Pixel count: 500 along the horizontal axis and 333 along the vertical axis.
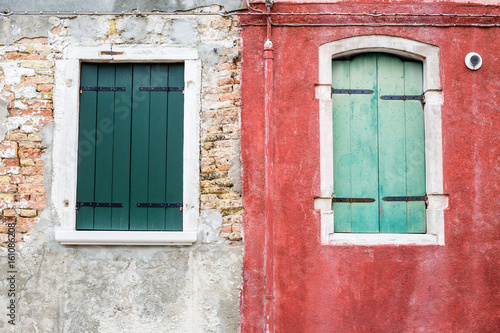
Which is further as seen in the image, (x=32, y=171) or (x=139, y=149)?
(x=139, y=149)

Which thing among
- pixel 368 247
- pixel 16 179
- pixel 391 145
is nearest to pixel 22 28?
pixel 16 179

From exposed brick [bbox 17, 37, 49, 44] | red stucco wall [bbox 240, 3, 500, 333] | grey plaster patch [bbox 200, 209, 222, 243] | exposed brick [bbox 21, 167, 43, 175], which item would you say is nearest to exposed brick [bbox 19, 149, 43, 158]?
exposed brick [bbox 21, 167, 43, 175]

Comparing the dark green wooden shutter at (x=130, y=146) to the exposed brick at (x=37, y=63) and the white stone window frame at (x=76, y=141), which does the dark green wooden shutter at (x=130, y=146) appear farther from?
the exposed brick at (x=37, y=63)

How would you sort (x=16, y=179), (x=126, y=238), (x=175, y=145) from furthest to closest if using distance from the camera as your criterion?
1. (x=175, y=145)
2. (x=16, y=179)
3. (x=126, y=238)

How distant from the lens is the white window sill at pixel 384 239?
377 cm

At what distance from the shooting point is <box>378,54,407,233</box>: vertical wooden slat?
12.8 ft

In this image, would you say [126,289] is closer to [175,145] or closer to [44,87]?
[175,145]

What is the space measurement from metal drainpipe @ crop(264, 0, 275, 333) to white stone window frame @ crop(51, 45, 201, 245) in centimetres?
65

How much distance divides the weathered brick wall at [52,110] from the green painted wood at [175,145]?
0.23 metres

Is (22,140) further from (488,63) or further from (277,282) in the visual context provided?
(488,63)

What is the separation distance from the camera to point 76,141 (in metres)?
3.88

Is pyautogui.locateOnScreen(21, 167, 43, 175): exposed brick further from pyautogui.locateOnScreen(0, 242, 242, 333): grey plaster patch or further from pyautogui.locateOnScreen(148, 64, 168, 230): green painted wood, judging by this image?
pyautogui.locateOnScreen(148, 64, 168, 230): green painted wood

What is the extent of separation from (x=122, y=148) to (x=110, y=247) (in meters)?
0.93

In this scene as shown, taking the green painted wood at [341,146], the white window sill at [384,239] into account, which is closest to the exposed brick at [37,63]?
the green painted wood at [341,146]
